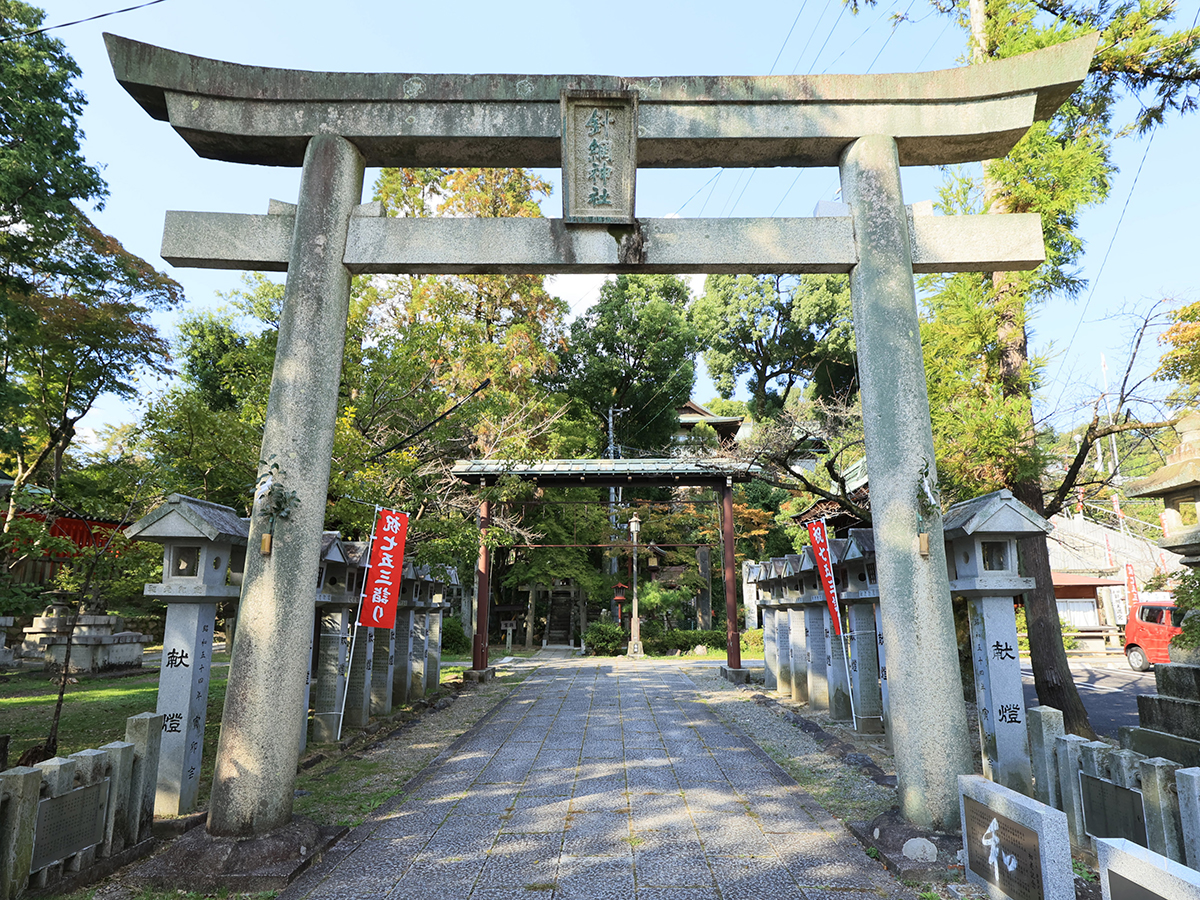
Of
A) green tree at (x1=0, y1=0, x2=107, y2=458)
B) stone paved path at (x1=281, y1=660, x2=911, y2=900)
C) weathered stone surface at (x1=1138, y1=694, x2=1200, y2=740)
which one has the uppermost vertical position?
green tree at (x1=0, y1=0, x2=107, y2=458)

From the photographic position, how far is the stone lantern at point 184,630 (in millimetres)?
5777

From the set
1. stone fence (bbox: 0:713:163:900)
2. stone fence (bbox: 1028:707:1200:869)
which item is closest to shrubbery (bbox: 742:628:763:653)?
stone fence (bbox: 1028:707:1200:869)

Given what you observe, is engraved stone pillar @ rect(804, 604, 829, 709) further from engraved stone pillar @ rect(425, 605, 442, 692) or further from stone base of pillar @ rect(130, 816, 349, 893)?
stone base of pillar @ rect(130, 816, 349, 893)

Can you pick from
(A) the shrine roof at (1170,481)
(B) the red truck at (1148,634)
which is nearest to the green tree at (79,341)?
(A) the shrine roof at (1170,481)

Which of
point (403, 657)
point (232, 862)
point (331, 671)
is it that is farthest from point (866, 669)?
point (232, 862)

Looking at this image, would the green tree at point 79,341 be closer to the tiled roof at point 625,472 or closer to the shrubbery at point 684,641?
the tiled roof at point 625,472

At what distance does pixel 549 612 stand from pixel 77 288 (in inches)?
810

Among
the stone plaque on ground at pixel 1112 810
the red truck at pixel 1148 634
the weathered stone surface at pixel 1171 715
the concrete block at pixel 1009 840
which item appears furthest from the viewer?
the red truck at pixel 1148 634

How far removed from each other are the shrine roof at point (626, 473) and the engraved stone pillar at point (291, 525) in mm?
10382

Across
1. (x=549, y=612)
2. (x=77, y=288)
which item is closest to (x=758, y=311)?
(x=549, y=612)

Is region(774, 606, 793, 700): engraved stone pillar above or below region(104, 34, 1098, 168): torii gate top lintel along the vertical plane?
below

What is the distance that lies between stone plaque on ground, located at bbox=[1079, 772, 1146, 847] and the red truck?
15.2m

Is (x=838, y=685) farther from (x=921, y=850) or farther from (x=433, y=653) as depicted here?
(x=433, y=653)

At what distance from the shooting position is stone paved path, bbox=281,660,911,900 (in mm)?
4469
